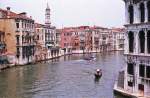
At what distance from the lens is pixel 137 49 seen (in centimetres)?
2798

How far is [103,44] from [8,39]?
63.4m

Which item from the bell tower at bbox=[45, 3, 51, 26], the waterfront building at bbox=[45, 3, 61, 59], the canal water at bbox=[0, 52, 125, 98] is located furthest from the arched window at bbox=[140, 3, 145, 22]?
the bell tower at bbox=[45, 3, 51, 26]

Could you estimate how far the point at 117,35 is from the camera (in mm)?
136750

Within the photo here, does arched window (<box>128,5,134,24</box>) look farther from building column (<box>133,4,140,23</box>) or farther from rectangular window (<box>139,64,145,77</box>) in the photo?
rectangular window (<box>139,64,145,77</box>)

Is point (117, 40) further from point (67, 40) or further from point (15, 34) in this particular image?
point (15, 34)

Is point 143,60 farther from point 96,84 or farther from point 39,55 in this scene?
point 39,55

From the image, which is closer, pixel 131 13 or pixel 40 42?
pixel 131 13

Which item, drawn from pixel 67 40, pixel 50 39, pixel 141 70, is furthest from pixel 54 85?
pixel 67 40

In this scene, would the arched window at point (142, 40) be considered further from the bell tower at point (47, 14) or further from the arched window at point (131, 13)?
the bell tower at point (47, 14)

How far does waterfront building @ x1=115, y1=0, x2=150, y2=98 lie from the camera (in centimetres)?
2697

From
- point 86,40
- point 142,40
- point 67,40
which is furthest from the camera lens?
point 86,40

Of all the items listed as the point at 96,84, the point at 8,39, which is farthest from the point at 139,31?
the point at 8,39

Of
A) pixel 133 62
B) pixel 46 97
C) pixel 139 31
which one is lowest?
pixel 46 97

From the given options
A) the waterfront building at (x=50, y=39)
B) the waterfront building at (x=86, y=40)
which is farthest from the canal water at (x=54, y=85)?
the waterfront building at (x=86, y=40)
